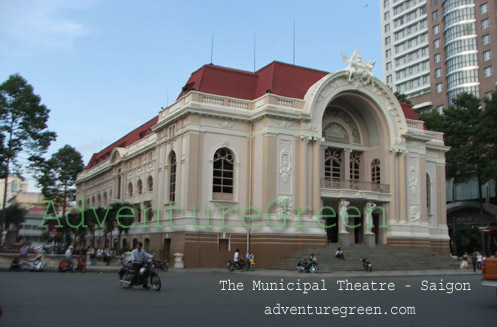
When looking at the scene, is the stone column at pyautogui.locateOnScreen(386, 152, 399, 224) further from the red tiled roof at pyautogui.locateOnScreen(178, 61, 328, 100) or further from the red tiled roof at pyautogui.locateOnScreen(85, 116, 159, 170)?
the red tiled roof at pyautogui.locateOnScreen(85, 116, 159, 170)

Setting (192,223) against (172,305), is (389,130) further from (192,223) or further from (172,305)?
(172,305)

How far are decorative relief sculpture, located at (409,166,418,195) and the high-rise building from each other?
29.4m

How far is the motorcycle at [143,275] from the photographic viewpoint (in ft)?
53.8

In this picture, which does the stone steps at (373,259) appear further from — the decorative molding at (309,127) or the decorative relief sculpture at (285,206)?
the decorative molding at (309,127)

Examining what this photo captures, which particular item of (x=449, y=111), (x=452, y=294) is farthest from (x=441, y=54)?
(x=452, y=294)

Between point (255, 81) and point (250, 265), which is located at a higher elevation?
point (255, 81)

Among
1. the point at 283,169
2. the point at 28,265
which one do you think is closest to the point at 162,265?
the point at 28,265

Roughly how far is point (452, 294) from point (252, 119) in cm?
2060

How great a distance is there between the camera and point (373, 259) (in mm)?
32656

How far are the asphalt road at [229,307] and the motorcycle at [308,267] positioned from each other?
11.2 meters

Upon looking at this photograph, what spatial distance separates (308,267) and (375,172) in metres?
13.8

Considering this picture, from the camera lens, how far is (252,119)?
34750 mm

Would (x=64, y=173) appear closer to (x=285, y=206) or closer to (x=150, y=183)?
(x=150, y=183)

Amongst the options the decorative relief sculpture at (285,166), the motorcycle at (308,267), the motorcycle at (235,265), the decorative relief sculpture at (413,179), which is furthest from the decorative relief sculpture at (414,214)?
the motorcycle at (235,265)
